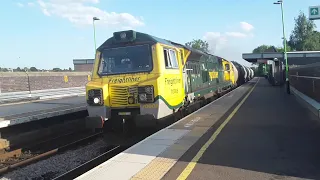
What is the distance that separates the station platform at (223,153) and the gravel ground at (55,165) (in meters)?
2.38

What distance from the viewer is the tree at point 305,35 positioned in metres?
120

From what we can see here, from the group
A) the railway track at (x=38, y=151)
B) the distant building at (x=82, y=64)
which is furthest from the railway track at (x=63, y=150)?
the distant building at (x=82, y=64)

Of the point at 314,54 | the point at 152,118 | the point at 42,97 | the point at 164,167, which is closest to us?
the point at 164,167

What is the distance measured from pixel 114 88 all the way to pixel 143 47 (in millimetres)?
1545

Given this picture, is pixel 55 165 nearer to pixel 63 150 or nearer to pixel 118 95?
pixel 63 150

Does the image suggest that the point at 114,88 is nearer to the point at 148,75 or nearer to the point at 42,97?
the point at 148,75

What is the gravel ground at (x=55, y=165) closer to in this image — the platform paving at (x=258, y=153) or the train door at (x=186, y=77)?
the platform paving at (x=258, y=153)

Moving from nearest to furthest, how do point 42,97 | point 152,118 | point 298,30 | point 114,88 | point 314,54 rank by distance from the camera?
point 152,118 → point 114,88 → point 42,97 → point 314,54 → point 298,30

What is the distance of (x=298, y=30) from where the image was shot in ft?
413

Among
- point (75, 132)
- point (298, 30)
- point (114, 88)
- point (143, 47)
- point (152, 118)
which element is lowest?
point (75, 132)

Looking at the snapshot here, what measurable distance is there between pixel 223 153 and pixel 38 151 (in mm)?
6638

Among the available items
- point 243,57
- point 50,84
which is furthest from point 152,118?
point 243,57

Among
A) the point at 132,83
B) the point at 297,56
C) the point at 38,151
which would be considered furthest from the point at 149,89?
the point at 297,56

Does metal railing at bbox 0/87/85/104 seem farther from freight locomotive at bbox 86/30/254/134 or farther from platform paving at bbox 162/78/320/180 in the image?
platform paving at bbox 162/78/320/180
